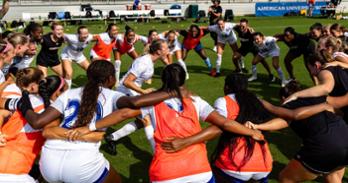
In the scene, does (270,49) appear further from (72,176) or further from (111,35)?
(72,176)

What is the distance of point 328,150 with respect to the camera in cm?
420

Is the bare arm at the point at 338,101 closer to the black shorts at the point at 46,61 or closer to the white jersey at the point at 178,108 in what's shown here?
the white jersey at the point at 178,108

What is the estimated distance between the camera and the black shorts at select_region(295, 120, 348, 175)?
420 cm

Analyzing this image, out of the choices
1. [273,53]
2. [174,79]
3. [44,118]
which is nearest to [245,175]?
[174,79]

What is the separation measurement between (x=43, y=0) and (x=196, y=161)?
3949 centimetres

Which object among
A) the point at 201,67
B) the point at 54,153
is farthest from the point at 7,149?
the point at 201,67

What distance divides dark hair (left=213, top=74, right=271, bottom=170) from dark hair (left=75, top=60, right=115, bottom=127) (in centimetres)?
134

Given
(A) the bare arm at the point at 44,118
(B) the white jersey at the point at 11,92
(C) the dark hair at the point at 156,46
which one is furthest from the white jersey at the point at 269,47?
(A) the bare arm at the point at 44,118

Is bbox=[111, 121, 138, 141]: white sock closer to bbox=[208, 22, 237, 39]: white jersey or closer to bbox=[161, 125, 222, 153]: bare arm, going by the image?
bbox=[161, 125, 222, 153]: bare arm

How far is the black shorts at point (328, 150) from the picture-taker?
420 cm

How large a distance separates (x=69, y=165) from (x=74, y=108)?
1.70ft

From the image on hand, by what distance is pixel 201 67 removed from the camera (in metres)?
14.6

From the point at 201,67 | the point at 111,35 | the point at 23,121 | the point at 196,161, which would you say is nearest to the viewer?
the point at 196,161

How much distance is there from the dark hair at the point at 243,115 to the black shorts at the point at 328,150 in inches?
18.8
